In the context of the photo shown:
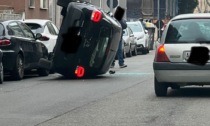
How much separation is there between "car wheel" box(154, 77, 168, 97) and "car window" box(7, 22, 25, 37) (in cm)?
562

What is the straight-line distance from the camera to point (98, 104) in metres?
14.1

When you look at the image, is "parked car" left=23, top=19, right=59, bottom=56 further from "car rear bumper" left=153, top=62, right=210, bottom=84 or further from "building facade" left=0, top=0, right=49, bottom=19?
"building facade" left=0, top=0, right=49, bottom=19

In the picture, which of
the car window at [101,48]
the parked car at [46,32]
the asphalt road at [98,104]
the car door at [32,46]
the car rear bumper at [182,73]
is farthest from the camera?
the parked car at [46,32]

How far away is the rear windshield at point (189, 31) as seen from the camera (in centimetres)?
1502

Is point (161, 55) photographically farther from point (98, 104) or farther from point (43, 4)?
point (43, 4)

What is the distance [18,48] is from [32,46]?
141 centimetres

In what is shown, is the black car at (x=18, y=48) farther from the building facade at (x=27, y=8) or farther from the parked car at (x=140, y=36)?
the building facade at (x=27, y=8)

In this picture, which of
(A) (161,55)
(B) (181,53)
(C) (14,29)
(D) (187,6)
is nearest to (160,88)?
(A) (161,55)

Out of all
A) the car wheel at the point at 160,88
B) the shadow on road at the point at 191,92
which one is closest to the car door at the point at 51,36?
the shadow on road at the point at 191,92

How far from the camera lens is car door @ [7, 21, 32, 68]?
781 inches

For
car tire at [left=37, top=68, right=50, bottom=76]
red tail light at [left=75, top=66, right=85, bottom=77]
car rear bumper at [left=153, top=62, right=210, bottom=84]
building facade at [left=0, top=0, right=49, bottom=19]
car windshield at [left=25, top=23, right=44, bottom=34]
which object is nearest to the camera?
car rear bumper at [left=153, top=62, right=210, bottom=84]

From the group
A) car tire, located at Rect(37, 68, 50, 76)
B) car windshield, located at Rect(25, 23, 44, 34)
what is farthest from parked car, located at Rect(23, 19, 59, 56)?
car tire, located at Rect(37, 68, 50, 76)

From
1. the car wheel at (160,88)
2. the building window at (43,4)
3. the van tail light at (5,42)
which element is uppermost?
the building window at (43,4)

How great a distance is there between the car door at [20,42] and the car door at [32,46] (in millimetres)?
159
